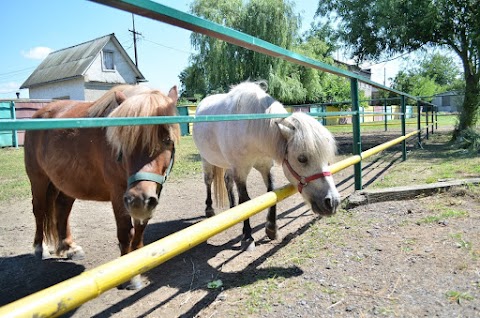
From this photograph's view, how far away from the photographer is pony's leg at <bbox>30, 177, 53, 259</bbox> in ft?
10.4

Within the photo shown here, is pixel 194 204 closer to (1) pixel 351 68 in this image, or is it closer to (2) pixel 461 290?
(2) pixel 461 290

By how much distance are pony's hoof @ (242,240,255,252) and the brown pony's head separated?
52.1 inches

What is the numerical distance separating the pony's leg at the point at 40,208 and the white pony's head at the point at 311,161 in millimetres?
2303

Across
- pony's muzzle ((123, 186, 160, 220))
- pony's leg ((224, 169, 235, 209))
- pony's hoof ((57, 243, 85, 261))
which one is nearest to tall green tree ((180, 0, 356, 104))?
pony's leg ((224, 169, 235, 209))

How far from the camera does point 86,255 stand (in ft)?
10.9

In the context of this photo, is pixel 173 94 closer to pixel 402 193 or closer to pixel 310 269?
pixel 310 269

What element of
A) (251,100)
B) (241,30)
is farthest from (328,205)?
(241,30)

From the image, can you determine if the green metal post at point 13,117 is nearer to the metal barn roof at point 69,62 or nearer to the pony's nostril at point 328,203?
the metal barn roof at point 69,62

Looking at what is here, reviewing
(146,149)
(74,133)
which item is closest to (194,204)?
(74,133)

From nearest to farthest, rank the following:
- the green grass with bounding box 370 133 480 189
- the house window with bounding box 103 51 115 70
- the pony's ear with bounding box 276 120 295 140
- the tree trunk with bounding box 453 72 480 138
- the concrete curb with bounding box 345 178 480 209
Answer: the pony's ear with bounding box 276 120 295 140 → the concrete curb with bounding box 345 178 480 209 → the green grass with bounding box 370 133 480 189 → the tree trunk with bounding box 453 72 480 138 → the house window with bounding box 103 51 115 70

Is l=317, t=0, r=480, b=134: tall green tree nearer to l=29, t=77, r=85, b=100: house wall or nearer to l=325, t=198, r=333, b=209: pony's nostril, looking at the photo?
l=325, t=198, r=333, b=209: pony's nostril

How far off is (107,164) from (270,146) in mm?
1295

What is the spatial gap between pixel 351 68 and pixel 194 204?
10.7m

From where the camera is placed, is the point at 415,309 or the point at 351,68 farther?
the point at 351,68
